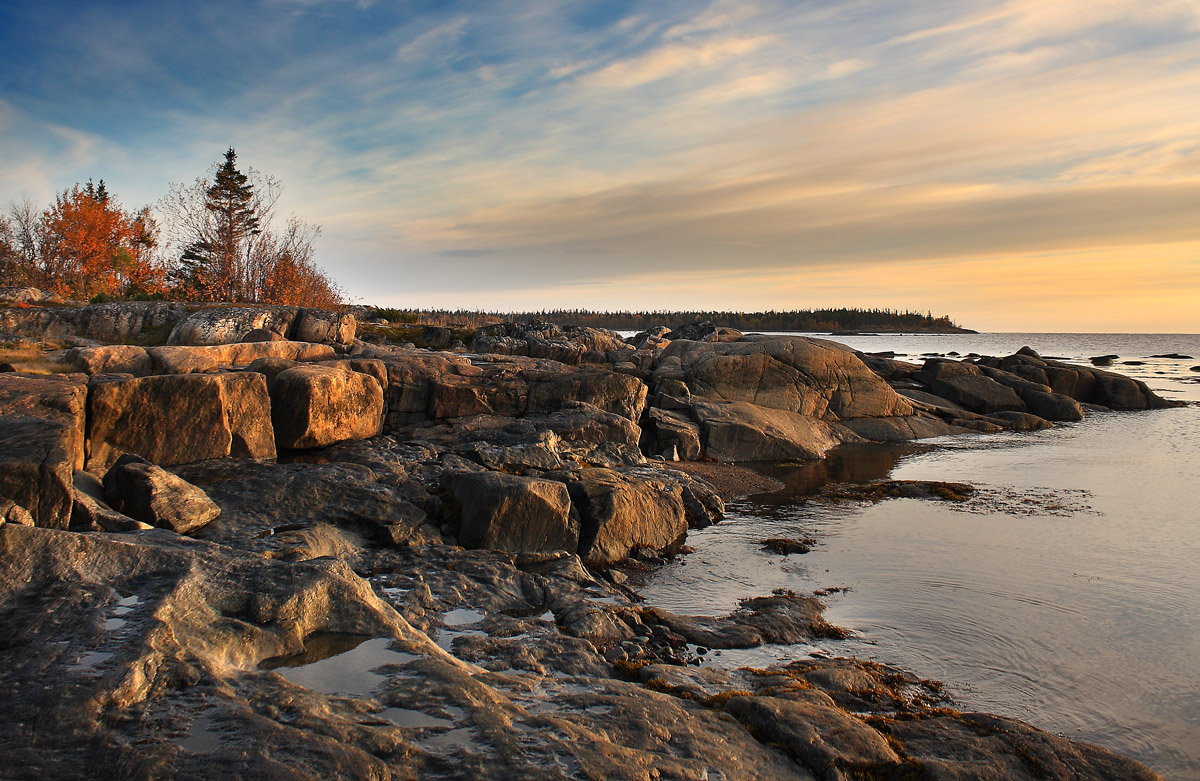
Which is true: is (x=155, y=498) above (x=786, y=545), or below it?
above

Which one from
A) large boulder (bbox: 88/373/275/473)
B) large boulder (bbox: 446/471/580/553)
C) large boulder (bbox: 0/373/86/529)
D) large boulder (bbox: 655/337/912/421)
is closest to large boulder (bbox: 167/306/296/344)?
large boulder (bbox: 88/373/275/473)

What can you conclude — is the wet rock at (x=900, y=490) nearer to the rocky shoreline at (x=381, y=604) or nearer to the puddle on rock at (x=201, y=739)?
the rocky shoreline at (x=381, y=604)

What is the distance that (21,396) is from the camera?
9.91 m

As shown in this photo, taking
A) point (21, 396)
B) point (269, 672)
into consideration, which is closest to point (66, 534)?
point (269, 672)

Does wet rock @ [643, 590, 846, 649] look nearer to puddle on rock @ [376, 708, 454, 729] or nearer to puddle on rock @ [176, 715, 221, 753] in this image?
puddle on rock @ [376, 708, 454, 729]

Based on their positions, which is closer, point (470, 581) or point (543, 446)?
point (470, 581)

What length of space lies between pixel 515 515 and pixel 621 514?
197 centimetres

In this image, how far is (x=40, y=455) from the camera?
7.16m

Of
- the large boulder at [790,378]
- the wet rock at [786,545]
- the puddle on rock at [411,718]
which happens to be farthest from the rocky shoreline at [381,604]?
the large boulder at [790,378]

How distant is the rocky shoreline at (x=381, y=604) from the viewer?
4.14m

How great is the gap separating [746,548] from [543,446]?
4.52 meters

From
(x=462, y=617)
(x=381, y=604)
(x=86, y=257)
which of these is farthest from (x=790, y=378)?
(x=86, y=257)

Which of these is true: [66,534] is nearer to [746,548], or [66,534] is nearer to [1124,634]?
[746,548]

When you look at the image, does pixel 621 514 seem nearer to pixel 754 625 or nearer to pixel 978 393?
pixel 754 625
